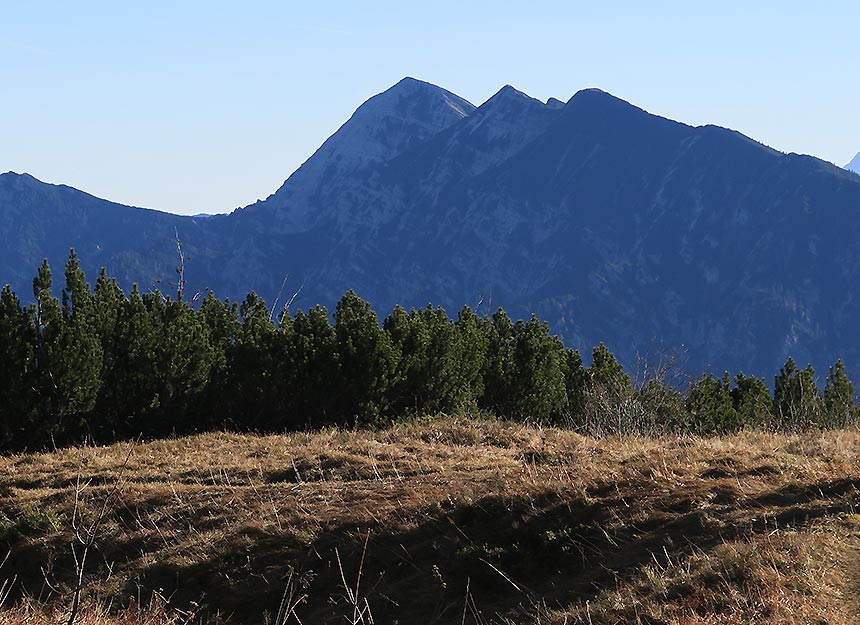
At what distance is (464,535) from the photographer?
945 centimetres

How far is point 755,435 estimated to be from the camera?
13.4 m

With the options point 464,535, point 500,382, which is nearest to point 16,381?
point 464,535

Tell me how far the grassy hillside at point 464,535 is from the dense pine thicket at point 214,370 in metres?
3.95

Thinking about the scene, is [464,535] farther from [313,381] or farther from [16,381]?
[16,381]

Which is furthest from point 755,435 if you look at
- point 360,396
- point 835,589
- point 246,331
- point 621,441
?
point 246,331

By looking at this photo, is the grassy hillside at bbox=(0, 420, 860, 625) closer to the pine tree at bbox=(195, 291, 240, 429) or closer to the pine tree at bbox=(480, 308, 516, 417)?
the pine tree at bbox=(195, 291, 240, 429)

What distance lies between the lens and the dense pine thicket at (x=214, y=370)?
1731 cm

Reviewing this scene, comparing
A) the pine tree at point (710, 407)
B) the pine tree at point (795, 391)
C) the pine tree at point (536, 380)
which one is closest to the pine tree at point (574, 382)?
the pine tree at point (536, 380)

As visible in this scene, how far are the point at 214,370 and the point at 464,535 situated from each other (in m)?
12.4

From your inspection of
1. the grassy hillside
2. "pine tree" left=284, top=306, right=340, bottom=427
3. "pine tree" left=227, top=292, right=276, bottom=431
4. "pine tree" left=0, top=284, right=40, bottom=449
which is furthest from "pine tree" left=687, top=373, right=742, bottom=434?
"pine tree" left=0, top=284, right=40, bottom=449

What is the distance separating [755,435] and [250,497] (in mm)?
7154

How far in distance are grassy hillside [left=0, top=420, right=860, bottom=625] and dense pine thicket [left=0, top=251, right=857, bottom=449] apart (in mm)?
3950

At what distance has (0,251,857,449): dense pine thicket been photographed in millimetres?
17312

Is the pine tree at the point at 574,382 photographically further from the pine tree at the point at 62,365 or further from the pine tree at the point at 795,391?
the pine tree at the point at 62,365
